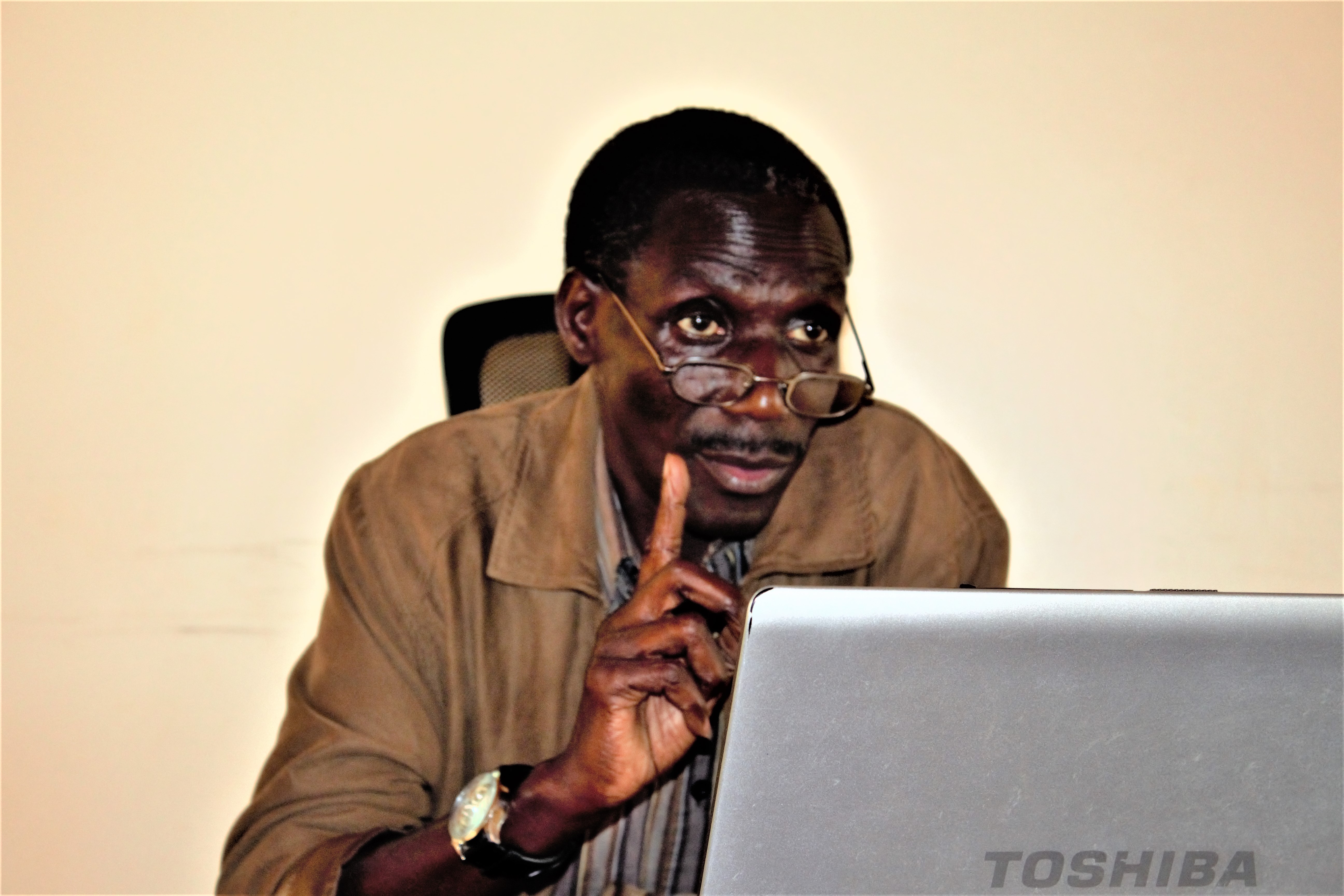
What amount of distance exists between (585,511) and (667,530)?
0.31 metres

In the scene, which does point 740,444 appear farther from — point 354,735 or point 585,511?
point 354,735

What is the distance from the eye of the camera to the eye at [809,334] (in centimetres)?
141

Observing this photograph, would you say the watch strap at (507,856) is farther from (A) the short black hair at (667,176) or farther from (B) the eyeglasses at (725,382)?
(A) the short black hair at (667,176)

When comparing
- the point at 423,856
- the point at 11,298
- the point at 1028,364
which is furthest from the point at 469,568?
the point at 1028,364

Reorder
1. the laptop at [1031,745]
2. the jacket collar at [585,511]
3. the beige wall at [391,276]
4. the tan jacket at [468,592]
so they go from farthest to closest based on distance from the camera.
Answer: the beige wall at [391,276]
the jacket collar at [585,511]
the tan jacket at [468,592]
the laptop at [1031,745]

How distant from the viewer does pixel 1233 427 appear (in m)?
1.79

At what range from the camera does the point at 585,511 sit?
1.39 metres

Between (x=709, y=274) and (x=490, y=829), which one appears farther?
(x=709, y=274)

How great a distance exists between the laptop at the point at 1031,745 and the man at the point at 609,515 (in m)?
0.66

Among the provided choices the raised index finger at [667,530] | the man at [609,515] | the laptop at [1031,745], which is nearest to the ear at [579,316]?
the man at [609,515]

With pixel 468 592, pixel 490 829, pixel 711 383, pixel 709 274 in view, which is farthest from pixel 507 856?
pixel 709 274

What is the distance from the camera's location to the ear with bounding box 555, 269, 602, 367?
1439mm

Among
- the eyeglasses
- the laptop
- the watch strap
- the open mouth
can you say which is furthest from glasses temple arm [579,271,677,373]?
the laptop

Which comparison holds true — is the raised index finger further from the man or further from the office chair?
the office chair
